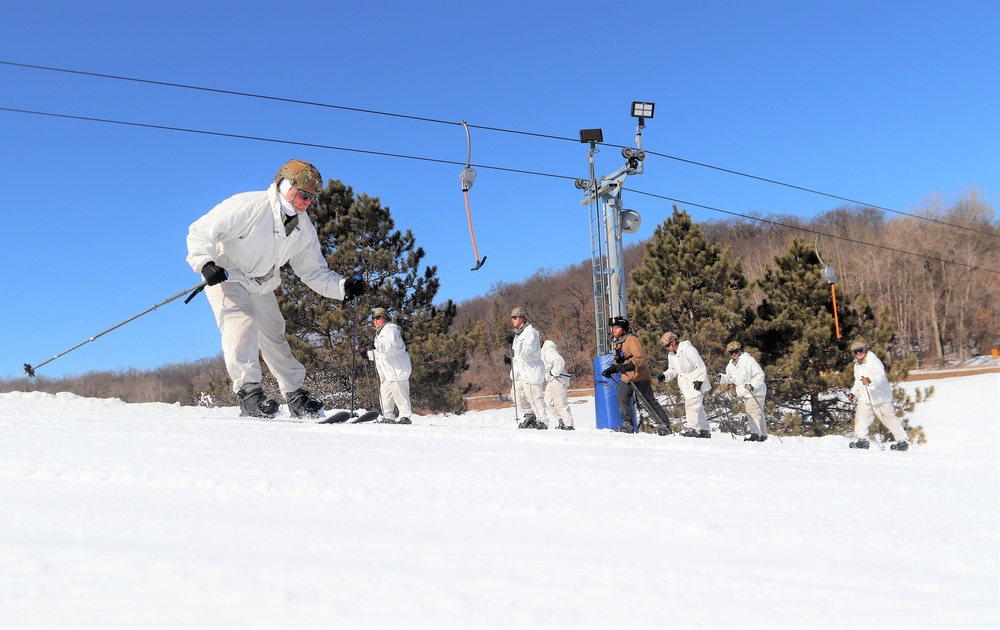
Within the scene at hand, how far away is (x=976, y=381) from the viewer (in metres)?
32.2

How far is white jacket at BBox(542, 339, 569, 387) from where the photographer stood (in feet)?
36.6

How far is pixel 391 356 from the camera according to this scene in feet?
32.1

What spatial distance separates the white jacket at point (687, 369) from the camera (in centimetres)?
959

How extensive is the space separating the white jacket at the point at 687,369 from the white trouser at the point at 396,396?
3.34m

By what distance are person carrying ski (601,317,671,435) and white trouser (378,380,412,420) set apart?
8.75 ft

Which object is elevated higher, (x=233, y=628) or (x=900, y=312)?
(x=900, y=312)

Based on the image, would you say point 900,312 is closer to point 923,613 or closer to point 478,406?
point 478,406

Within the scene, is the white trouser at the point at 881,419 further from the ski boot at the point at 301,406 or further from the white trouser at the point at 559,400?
the ski boot at the point at 301,406

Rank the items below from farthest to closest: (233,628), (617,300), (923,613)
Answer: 1. (617,300)
2. (923,613)
3. (233,628)

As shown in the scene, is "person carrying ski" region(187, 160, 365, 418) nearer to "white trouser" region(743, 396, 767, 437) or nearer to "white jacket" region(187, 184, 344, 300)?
"white jacket" region(187, 184, 344, 300)

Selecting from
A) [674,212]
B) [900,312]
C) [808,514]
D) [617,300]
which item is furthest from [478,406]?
[808,514]

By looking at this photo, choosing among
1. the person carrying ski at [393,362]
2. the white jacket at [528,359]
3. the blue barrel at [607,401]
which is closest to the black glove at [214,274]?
the person carrying ski at [393,362]

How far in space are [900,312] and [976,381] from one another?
47.7 ft

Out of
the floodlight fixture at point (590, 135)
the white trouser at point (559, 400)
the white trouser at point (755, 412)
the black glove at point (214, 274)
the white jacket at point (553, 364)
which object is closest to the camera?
the black glove at point (214, 274)
